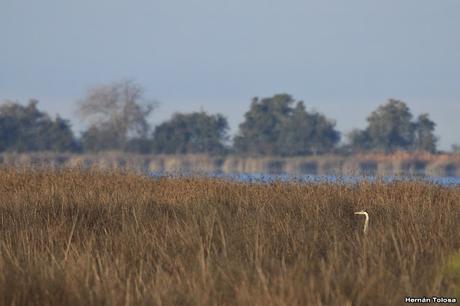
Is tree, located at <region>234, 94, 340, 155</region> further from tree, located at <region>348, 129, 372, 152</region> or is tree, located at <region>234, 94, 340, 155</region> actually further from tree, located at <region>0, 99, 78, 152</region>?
tree, located at <region>0, 99, 78, 152</region>

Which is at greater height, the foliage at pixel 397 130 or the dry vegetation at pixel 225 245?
the foliage at pixel 397 130

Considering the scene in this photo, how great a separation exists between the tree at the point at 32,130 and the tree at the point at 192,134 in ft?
18.2

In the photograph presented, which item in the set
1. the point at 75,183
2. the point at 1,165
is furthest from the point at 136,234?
the point at 1,165

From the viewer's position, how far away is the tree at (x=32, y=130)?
183 ft

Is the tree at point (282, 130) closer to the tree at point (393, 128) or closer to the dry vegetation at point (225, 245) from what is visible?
the tree at point (393, 128)

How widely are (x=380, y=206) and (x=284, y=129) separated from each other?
148 ft

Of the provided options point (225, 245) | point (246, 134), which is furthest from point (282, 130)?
point (225, 245)

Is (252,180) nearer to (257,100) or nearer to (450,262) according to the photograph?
(450,262)

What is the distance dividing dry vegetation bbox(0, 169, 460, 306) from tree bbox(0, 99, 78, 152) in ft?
134

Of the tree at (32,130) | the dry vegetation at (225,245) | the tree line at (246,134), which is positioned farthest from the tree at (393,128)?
the dry vegetation at (225,245)

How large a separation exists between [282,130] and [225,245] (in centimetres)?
4997

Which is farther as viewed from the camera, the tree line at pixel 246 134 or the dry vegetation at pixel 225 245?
the tree line at pixel 246 134

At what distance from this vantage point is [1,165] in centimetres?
2017

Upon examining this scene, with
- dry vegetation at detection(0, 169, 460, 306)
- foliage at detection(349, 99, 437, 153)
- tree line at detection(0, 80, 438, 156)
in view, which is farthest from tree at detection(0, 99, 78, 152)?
dry vegetation at detection(0, 169, 460, 306)
